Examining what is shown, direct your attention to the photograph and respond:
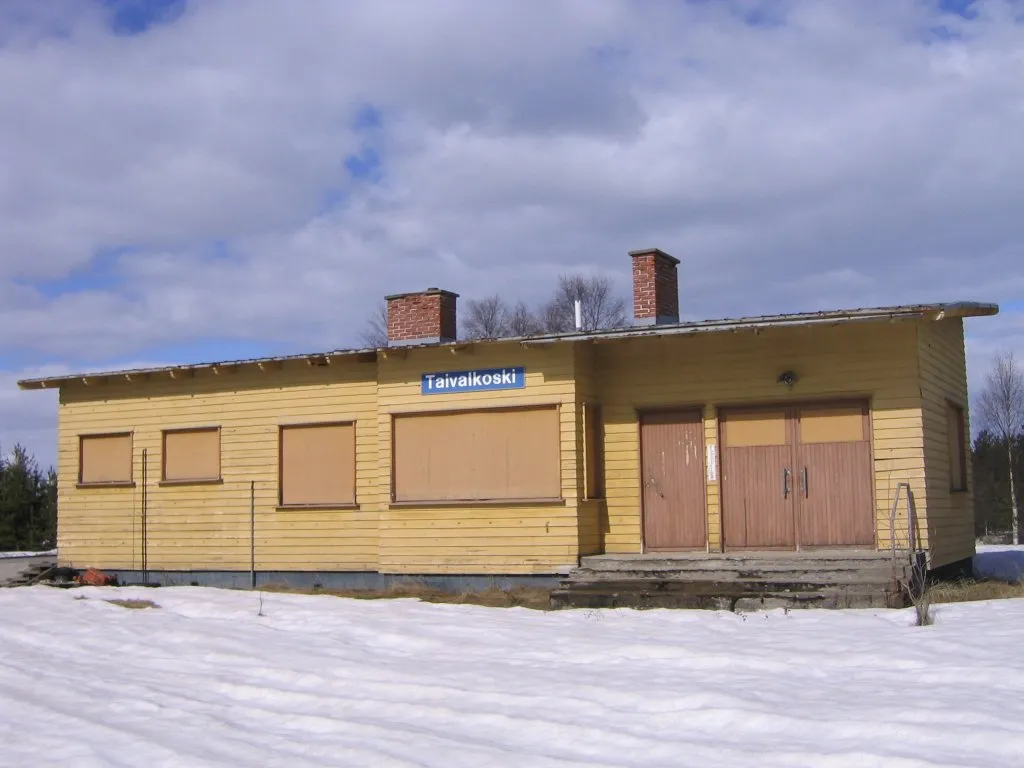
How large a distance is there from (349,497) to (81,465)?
5847 millimetres

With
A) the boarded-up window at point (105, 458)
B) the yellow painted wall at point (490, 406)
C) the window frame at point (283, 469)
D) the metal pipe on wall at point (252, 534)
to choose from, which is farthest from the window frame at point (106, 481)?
the window frame at point (283, 469)

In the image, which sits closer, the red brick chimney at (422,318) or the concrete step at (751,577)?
the concrete step at (751,577)

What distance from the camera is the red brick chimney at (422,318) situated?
17.5 m

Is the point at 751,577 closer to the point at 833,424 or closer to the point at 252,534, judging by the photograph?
the point at 833,424

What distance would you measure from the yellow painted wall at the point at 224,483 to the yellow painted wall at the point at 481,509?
1.79 ft

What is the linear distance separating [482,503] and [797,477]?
14.7ft

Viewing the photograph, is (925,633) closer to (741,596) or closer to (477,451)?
(741,596)

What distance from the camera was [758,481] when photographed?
15.2 meters

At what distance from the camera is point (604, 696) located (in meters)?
8.61

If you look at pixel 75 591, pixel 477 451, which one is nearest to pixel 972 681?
pixel 477 451

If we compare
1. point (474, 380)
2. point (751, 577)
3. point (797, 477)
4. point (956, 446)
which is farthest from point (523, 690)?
point (956, 446)

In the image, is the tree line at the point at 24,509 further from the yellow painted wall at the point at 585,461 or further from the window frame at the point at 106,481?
the yellow painted wall at the point at 585,461

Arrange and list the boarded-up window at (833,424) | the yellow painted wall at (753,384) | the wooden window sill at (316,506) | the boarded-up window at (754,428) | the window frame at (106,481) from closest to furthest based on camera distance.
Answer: the yellow painted wall at (753,384)
the boarded-up window at (833,424)
the boarded-up window at (754,428)
the wooden window sill at (316,506)
the window frame at (106,481)

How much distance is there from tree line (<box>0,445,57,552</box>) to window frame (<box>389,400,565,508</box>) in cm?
2197
